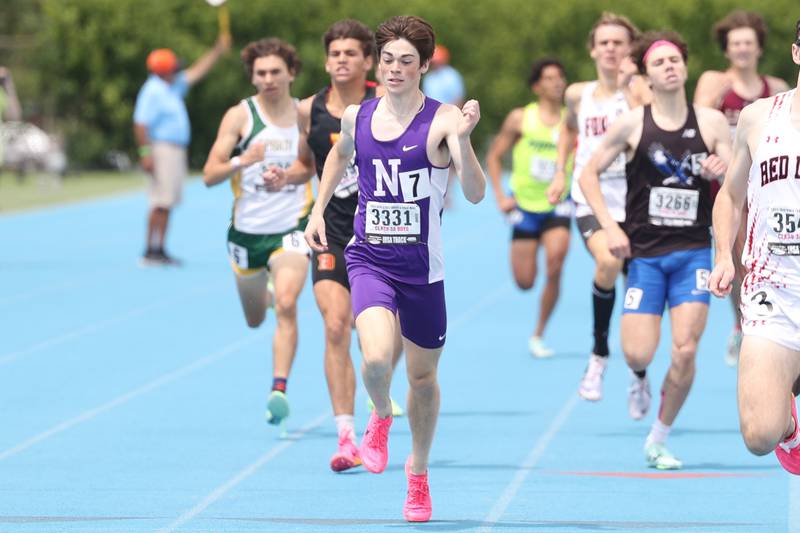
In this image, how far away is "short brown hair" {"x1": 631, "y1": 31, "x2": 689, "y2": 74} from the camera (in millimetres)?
8828

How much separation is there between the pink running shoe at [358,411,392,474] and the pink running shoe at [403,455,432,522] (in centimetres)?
26

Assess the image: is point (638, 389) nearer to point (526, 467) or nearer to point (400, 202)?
point (526, 467)

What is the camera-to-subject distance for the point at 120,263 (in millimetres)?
20109

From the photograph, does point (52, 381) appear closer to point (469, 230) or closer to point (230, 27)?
point (469, 230)

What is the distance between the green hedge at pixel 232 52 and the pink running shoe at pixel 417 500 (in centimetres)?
3295

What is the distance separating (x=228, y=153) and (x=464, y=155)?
3058 millimetres

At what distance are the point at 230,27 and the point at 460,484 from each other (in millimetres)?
34381

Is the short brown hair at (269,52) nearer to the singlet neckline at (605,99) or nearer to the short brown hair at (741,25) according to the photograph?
the singlet neckline at (605,99)

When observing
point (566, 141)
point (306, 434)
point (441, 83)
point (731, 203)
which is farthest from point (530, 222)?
point (441, 83)

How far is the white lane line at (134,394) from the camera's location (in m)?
9.23

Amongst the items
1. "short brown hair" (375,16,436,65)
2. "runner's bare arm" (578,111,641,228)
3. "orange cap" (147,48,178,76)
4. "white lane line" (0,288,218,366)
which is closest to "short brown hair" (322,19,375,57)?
"runner's bare arm" (578,111,641,228)

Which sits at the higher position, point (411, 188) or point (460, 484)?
point (411, 188)

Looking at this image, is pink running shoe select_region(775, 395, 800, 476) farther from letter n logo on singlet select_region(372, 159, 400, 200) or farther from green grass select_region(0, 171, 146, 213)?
green grass select_region(0, 171, 146, 213)

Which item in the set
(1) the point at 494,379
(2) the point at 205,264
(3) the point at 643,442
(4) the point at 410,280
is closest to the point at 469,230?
(2) the point at 205,264
